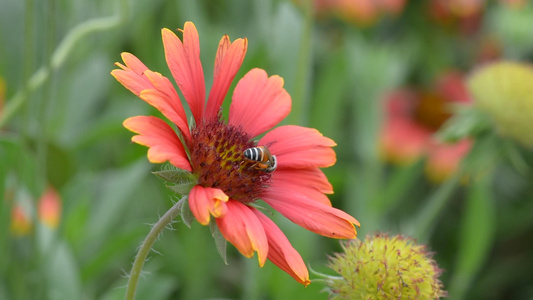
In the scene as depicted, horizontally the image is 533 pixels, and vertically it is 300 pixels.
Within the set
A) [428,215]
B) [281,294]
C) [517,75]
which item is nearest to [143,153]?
[281,294]

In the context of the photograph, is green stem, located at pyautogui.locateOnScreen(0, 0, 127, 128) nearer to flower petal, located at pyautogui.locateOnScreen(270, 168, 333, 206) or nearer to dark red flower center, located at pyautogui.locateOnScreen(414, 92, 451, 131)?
flower petal, located at pyautogui.locateOnScreen(270, 168, 333, 206)

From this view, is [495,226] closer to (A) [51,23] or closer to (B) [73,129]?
(B) [73,129]

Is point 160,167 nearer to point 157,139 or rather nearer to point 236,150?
point 236,150

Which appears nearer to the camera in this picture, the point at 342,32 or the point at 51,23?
the point at 51,23

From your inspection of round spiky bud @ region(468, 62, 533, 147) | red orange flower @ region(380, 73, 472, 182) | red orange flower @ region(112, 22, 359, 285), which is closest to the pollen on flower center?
red orange flower @ region(112, 22, 359, 285)

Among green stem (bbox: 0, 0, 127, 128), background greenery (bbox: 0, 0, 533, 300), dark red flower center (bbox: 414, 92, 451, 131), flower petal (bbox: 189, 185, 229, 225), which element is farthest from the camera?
dark red flower center (bbox: 414, 92, 451, 131)

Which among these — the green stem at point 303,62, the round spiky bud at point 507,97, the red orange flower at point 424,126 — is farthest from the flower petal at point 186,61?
the red orange flower at point 424,126

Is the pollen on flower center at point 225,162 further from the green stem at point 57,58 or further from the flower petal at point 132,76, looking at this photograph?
the green stem at point 57,58
